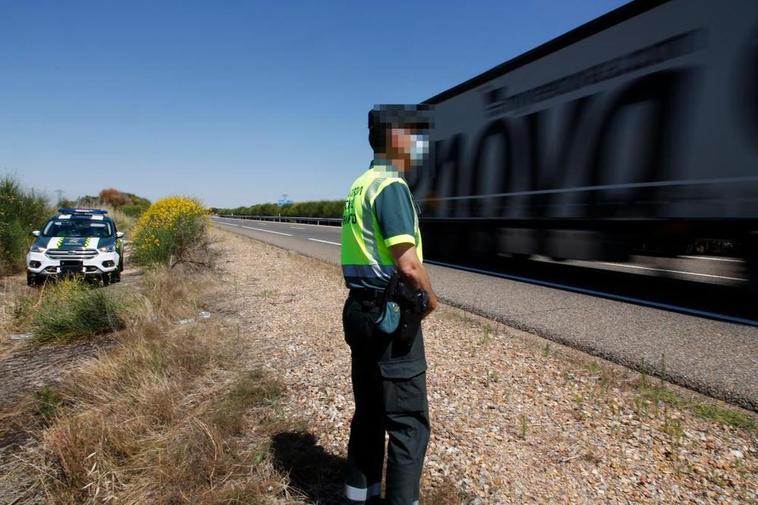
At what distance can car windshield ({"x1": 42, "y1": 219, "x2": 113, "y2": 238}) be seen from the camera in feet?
31.6

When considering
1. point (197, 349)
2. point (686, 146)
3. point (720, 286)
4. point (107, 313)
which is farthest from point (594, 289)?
point (107, 313)

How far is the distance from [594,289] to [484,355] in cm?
443

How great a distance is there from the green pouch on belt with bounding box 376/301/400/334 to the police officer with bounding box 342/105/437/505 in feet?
0.07

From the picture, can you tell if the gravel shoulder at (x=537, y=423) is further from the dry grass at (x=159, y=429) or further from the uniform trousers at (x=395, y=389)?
the uniform trousers at (x=395, y=389)

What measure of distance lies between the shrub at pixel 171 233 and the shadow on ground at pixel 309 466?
25.6 ft

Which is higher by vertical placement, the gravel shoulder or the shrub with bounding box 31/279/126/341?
the shrub with bounding box 31/279/126/341

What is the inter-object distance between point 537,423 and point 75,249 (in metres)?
9.48

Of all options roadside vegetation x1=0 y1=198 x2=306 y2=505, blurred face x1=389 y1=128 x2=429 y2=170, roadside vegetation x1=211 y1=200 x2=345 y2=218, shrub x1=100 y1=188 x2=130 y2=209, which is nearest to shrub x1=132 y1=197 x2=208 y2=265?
roadside vegetation x1=0 y1=198 x2=306 y2=505

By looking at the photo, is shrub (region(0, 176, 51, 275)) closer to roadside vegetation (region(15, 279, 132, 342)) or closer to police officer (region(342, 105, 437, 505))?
roadside vegetation (region(15, 279, 132, 342))

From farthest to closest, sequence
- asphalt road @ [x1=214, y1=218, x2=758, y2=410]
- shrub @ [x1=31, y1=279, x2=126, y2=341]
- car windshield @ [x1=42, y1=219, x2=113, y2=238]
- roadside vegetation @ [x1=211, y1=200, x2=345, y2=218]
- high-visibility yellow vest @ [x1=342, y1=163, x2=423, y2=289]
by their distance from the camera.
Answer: roadside vegetation @ [x1=211, y1=200, x2=345, y2=218] < car windshield @ [x1=42, y1=219, x2=113, y2=238] < shrub @ [x1=31, y1=279, x2=126, y2=341] < asphalt road @ [x1=214, y1=218, x2=758, y2=410] < high-visibility yellow vest @ [x1=342, y1=163, x2=423, y2=289]

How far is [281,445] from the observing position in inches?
108

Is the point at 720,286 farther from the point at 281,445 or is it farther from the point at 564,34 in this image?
the point at 281,445

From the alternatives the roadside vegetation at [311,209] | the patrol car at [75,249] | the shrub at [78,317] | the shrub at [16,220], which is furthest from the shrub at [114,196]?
the shrub at [78,317]

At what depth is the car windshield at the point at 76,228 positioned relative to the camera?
9641 millimetres
